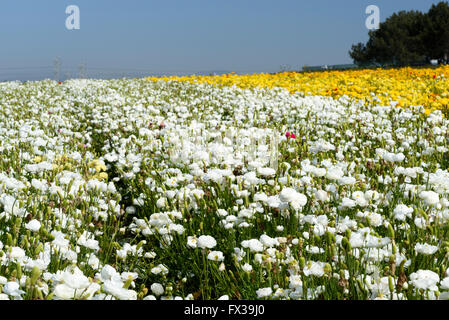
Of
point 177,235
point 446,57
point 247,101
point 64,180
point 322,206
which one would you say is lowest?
point 177,235

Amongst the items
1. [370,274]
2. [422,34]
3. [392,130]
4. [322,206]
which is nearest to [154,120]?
[392,130]

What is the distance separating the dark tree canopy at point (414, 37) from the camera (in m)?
45.6

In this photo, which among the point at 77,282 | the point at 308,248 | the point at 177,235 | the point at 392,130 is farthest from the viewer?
the point at 392,130

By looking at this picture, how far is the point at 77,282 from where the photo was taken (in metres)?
1.89

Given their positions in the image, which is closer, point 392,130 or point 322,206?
point 322,206

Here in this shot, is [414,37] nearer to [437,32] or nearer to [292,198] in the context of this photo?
[437,32]

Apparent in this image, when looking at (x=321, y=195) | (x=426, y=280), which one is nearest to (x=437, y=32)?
(x=321, y=195)

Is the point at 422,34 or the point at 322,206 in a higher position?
the point at 422,34

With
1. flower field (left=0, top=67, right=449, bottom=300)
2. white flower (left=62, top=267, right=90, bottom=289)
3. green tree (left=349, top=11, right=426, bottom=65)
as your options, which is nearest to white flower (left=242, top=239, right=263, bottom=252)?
flower field (left=0, top=67, right=449, bottom=300)

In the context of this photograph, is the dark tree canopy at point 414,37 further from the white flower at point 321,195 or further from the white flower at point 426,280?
the white flower at point 426,280

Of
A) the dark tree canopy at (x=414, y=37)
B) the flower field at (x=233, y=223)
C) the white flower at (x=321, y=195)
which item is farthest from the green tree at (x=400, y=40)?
the white flower at (x=321, y=195)

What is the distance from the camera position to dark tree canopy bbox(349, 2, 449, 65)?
45594 millimetres
